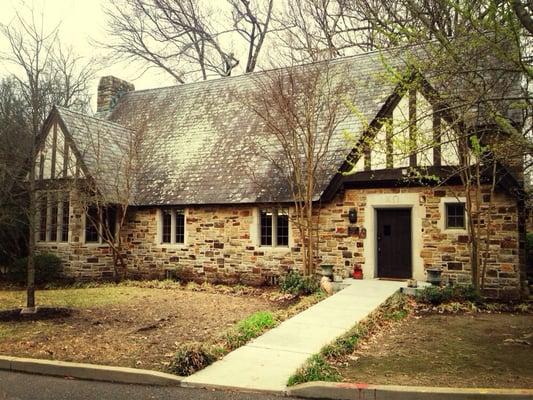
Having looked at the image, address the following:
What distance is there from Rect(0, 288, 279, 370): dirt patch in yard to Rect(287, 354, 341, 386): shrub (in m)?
1.78

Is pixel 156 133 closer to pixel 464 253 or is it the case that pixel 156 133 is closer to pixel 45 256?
pixel 45 256

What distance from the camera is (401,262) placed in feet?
39.7

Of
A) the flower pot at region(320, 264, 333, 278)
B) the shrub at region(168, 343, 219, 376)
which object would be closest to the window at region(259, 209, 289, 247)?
the flower pot at region(320, 264, 333, 278)

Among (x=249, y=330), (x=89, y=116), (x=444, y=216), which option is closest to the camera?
(x=249, y=330)

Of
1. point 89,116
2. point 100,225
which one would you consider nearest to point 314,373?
point 100,225

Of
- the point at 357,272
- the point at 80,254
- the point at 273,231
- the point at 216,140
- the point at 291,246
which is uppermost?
the point at 216,140

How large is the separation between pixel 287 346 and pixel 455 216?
6.82 m

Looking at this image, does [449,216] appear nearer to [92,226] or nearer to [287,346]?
[287,346]

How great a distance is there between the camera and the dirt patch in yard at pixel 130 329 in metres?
6.42

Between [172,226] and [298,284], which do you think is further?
[172,226]

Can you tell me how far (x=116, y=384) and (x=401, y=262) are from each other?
864cm

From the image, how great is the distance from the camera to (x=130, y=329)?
314 inches

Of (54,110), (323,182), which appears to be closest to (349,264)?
(323,182)

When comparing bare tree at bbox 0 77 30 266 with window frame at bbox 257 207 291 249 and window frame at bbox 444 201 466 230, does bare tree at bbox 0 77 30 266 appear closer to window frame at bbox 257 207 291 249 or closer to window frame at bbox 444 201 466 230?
window frame at bbox 257 207 291 249
